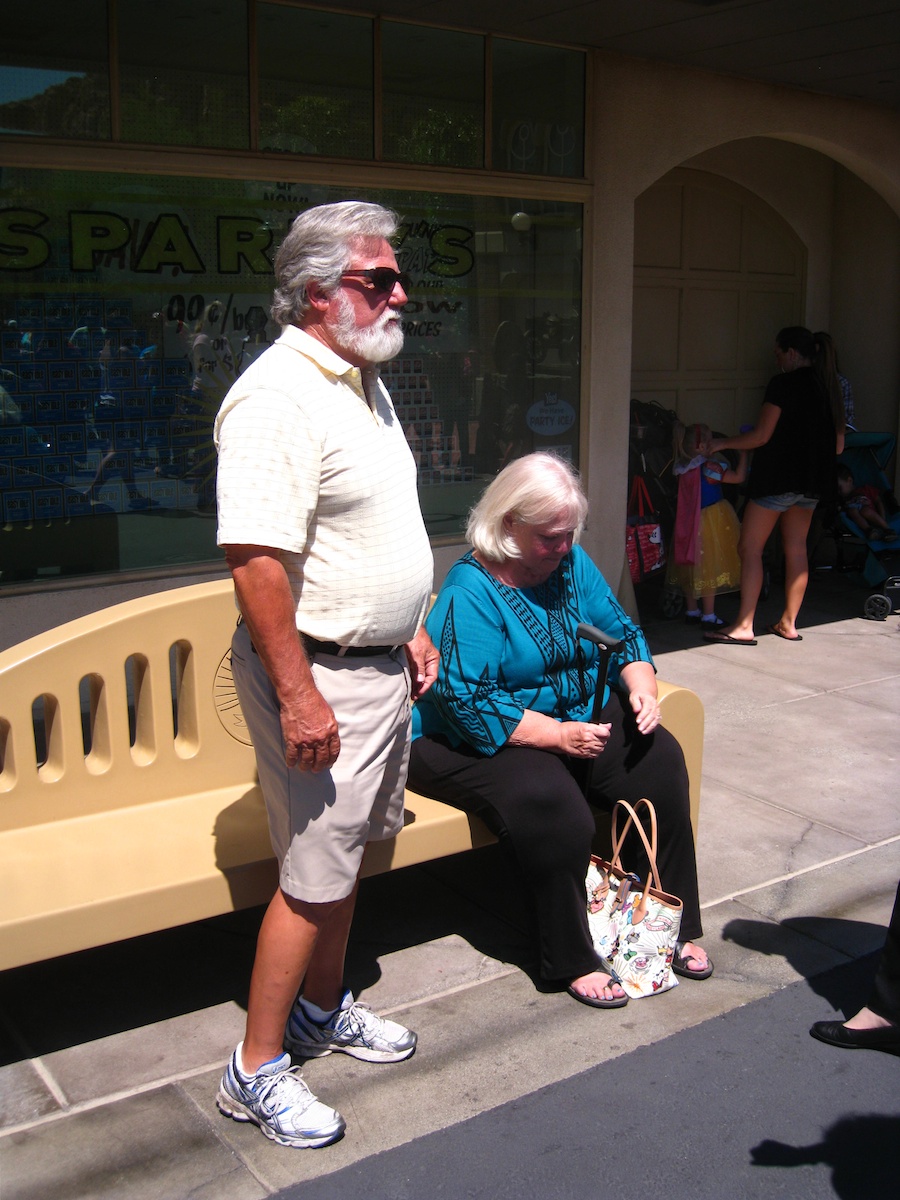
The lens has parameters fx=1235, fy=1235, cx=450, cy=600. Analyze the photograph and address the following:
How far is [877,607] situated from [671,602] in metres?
1.34

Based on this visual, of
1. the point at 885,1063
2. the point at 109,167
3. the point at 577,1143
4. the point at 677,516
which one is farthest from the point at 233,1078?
the point at 677,516

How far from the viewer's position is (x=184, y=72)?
219 inches

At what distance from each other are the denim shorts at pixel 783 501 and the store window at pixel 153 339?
6.29 feet

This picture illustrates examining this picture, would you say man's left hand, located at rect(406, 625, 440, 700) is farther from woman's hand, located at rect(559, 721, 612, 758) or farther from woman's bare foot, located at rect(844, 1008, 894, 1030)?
woman's bare foot, located at rect(844, 1008, 894, 1030)

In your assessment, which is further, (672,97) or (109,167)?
(672,97)

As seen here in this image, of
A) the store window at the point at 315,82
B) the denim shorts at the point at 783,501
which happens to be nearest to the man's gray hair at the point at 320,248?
the store window at the point at 315,82

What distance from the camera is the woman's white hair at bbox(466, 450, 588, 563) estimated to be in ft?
11.2

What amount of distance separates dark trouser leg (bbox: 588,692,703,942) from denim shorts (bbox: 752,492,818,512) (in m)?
4.07

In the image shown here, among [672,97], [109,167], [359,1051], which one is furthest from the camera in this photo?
[672,97]

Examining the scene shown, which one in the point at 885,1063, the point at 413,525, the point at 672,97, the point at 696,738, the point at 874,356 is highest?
the point at 672,97

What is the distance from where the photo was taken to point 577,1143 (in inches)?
110

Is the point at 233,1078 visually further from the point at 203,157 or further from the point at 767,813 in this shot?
the point at 203,157

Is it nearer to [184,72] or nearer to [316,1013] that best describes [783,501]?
[184,72]

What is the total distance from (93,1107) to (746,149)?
785 centimetres
